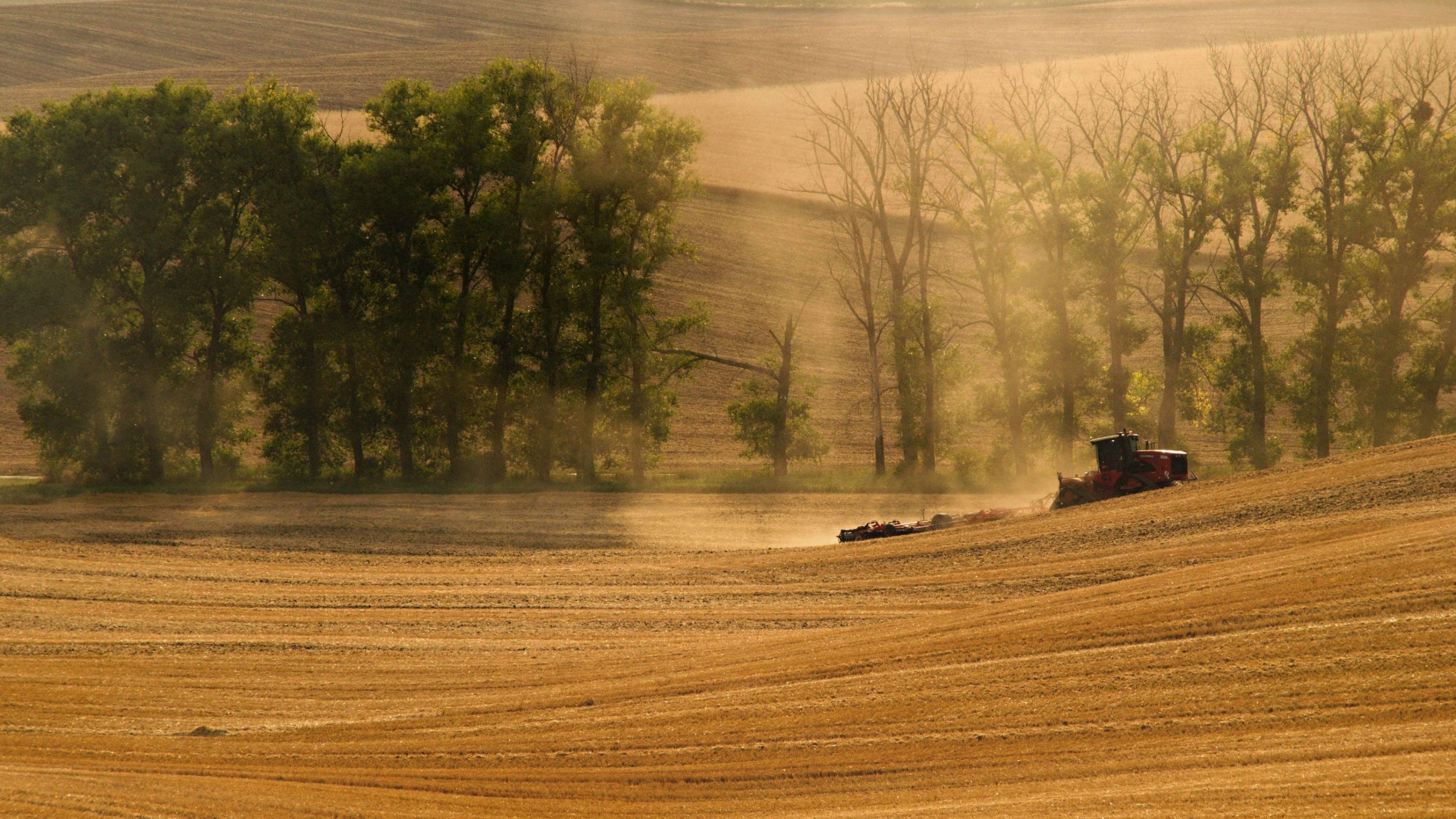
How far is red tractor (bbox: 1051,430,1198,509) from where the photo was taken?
2798 cm

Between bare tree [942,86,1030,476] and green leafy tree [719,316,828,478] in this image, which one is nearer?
green leafy tree [719,316,828,478]

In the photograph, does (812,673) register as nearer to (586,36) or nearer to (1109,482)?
(1109,482)

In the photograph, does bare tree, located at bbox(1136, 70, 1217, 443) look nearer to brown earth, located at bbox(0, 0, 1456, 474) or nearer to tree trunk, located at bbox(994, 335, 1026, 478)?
tree trunk, located at bbox(994, 335, 1026, 478)

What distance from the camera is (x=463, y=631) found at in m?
20.7

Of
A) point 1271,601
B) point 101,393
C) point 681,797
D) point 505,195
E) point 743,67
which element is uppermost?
point 743,67

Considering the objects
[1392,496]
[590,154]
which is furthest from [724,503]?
[1392,496]

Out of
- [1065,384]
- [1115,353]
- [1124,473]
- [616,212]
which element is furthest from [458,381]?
[1115,353]

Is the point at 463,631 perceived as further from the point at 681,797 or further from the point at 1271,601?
the point at 1271,601

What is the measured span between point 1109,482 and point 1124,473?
0.41 m

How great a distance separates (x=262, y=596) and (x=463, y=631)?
17.4 feet

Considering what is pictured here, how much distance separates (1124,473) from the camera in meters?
28.1

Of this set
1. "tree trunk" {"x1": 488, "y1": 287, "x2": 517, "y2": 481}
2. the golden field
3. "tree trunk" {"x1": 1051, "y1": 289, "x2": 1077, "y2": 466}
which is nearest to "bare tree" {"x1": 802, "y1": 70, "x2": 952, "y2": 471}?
"tree trunk" {"x1": 1051, "y1": 289, "x2": 1077, "y2": 466}

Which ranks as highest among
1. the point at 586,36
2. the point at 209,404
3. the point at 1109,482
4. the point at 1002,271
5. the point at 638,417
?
the point at 586,36

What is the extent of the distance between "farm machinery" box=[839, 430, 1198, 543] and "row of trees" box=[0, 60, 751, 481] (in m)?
13.9
